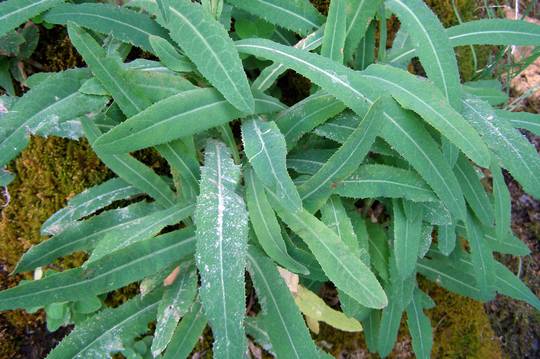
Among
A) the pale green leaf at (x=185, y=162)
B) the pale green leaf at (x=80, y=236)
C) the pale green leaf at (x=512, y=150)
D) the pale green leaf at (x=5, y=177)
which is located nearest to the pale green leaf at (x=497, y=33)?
the pale green leaf at (x=512, y=150)

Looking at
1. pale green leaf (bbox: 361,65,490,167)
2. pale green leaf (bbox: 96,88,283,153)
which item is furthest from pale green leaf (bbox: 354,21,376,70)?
pale green leaf (bbox: 96,88,283,153)

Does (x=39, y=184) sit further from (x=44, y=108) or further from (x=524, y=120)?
(x=524, y=120)

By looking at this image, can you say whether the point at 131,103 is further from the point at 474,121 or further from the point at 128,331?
the point at 474,121

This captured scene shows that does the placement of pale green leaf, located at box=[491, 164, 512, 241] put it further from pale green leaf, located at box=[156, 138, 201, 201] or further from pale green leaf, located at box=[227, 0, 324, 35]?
pale green leaf, located at box=[156, 138, 201, 201]

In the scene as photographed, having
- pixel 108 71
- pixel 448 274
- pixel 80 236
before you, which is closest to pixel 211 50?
pixel 108 71

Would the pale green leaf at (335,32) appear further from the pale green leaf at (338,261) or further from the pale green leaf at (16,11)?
the pale green leaf at (16,11)

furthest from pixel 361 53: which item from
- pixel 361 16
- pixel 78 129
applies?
pixel 78 129
